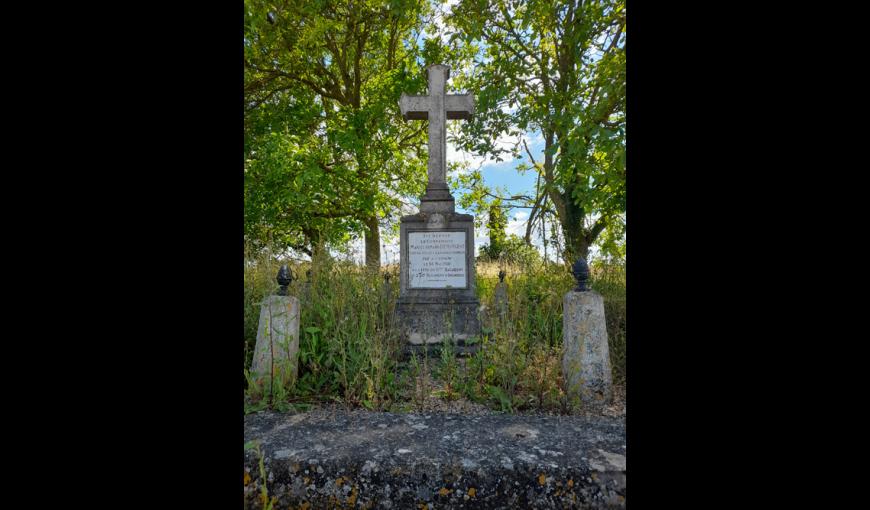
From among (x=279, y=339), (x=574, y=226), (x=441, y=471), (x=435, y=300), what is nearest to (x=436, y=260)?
(x=435, y=300)

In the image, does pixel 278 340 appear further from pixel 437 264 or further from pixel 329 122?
pixel 329 122

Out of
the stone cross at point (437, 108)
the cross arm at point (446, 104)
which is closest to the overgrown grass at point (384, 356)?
the stone cross at point (437, 108)

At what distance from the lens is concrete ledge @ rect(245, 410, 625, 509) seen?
64.3 inches

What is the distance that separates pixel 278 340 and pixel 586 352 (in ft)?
7.48

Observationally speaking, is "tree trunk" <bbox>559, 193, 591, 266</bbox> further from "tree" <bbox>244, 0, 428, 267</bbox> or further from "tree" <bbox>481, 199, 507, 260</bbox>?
"tree" <bbox>244, 0, 428, 267</bbox>

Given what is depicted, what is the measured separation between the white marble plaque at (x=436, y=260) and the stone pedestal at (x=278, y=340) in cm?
196

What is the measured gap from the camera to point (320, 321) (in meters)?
4.15

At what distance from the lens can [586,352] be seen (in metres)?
3.08

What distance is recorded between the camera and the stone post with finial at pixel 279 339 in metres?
3.02

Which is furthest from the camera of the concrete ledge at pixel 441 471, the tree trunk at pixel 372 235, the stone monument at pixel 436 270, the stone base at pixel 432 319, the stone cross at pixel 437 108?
the tree trunk at pixel 372 235

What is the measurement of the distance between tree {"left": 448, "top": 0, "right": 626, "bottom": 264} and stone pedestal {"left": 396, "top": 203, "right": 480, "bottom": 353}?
74.9 inches

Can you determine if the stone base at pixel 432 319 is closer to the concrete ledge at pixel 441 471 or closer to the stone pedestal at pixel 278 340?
the stone pedestal at pixel 278 340
